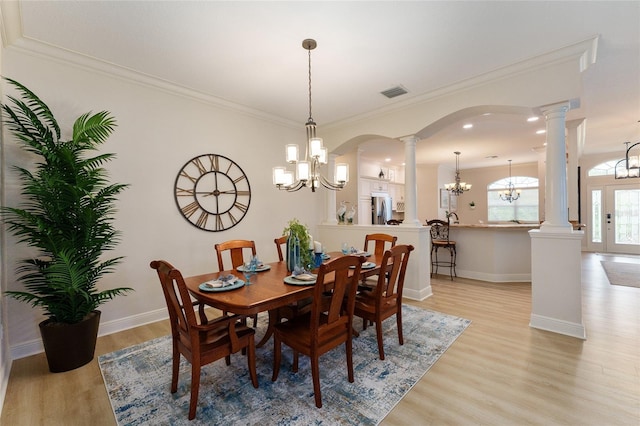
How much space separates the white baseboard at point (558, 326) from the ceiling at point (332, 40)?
2.72 m

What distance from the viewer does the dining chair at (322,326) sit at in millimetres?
1875

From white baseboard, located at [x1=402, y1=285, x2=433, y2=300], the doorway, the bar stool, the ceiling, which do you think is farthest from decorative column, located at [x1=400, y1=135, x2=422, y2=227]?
the doorway

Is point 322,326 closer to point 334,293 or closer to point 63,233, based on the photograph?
point 334,293

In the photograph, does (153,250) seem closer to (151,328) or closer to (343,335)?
(151,328)

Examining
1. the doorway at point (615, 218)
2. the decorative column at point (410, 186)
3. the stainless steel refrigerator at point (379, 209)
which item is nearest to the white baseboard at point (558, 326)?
the decorative column at point (410, 186)

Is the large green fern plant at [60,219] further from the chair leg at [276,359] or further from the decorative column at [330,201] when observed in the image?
the decorative column at [330,201]

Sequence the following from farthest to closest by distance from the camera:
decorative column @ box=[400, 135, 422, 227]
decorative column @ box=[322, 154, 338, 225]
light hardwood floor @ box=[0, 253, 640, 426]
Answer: decorative column @ box=[322, 154, 338, 225]
decorative column @ box=[400, 135, 422, 227]
light hardwood floor @ box=[0, 253, 640, 426]

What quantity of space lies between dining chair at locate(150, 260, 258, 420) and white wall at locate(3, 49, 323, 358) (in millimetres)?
1553

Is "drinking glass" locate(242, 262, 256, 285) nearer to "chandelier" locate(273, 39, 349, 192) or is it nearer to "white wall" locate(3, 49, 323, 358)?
"chandelier" locate(273, 39, 349, 192)

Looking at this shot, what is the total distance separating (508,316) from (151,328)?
4.10m

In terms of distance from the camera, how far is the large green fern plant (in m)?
2.24

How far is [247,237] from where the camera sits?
426 centimetres

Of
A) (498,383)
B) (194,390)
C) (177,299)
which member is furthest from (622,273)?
(177,299)

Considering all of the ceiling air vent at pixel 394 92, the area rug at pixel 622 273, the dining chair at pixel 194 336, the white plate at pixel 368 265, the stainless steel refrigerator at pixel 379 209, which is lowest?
the area rug at pixel 622 273
